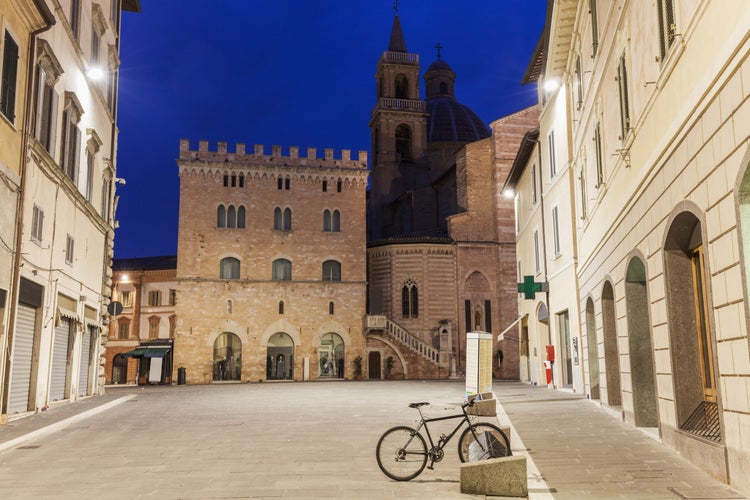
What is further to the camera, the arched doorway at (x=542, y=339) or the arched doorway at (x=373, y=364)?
the arched doorway at (x=373, y=364)

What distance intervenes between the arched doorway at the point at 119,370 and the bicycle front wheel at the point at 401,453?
4357 cm

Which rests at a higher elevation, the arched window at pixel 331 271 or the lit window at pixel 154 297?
the arched window at pixel 331 271

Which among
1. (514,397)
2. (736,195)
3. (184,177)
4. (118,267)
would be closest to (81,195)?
(514,397)

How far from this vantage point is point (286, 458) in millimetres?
9297

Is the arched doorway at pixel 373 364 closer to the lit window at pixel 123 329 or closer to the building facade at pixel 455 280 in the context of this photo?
the building facade at pixel 455 280

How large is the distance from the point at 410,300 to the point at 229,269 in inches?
441

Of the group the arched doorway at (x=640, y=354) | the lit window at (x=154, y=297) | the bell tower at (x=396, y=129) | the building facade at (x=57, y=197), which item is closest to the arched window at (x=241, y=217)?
the lit window at (x=154, y=297)

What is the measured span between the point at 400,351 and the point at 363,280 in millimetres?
4904

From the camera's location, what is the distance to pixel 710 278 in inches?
279

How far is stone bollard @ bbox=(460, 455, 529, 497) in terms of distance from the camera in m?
6.81

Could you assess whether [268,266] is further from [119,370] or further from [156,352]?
[119,370]

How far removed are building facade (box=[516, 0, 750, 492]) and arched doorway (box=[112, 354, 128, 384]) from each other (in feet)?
129

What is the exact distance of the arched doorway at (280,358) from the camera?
40312 millimetres

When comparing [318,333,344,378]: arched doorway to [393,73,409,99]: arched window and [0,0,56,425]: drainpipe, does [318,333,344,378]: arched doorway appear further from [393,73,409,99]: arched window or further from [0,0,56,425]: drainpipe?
[0,0,56,425]: drainpipe
